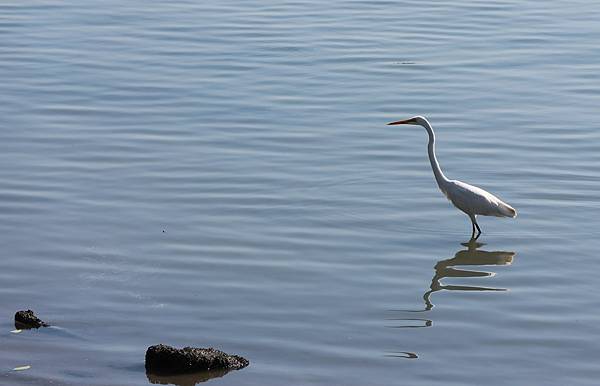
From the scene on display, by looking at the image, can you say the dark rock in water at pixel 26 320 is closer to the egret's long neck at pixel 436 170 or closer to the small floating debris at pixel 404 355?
the small floating debris at pixel 404 355

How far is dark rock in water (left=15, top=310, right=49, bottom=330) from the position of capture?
30.5 feet

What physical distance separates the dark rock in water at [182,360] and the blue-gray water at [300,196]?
0.45 feet

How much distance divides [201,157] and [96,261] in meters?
3.46

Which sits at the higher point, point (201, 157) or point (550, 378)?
point (201, 157)

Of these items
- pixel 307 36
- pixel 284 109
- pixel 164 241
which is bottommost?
pixel 164 241

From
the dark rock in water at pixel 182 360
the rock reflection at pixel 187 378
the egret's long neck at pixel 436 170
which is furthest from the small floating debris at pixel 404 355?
the egret's long neck at pixel 436 170

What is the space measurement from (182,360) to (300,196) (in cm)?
491

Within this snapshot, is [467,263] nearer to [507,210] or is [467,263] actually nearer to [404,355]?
[507,210]

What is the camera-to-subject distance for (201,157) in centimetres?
1432

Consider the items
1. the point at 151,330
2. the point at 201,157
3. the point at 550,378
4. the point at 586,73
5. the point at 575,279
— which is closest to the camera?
the point at 550,378

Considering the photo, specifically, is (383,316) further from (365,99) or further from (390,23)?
(390,23)

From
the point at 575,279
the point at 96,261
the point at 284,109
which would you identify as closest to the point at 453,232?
the point at 575,279

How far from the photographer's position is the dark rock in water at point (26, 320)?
9.30 m

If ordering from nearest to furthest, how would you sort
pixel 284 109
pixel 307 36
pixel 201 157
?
pixel 201 157, pixel 284 109, pixel 307 36
